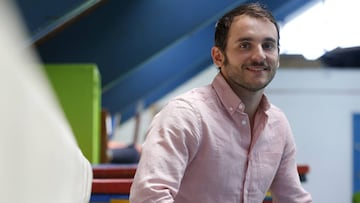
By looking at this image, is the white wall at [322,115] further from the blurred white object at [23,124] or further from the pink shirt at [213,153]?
the blurred white object at [23,124]

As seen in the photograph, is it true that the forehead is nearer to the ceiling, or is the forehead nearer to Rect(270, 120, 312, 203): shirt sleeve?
Rect(270, 120, 312, 203): shirt sleeve

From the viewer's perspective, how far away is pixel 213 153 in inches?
35.5

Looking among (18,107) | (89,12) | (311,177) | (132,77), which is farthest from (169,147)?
(311,177)

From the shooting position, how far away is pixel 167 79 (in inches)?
170

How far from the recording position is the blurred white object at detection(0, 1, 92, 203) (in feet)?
0.80

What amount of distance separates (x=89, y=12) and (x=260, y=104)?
146 cm

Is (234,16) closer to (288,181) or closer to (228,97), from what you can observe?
(228,97)

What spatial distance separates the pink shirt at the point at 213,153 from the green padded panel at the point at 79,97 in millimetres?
1451

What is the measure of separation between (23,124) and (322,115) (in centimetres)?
454

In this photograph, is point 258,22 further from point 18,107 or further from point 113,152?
point 113,152

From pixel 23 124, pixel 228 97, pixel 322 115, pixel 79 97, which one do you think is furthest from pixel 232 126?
pixel 322 115

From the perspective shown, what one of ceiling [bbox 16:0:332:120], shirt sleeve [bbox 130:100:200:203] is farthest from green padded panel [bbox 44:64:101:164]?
shirt sleeve [bbox 130:100:200:203]

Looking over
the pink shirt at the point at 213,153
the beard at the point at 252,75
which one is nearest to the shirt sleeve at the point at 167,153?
the pink shirt at the point at 213,153

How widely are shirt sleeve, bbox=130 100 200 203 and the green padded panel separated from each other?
151cm
